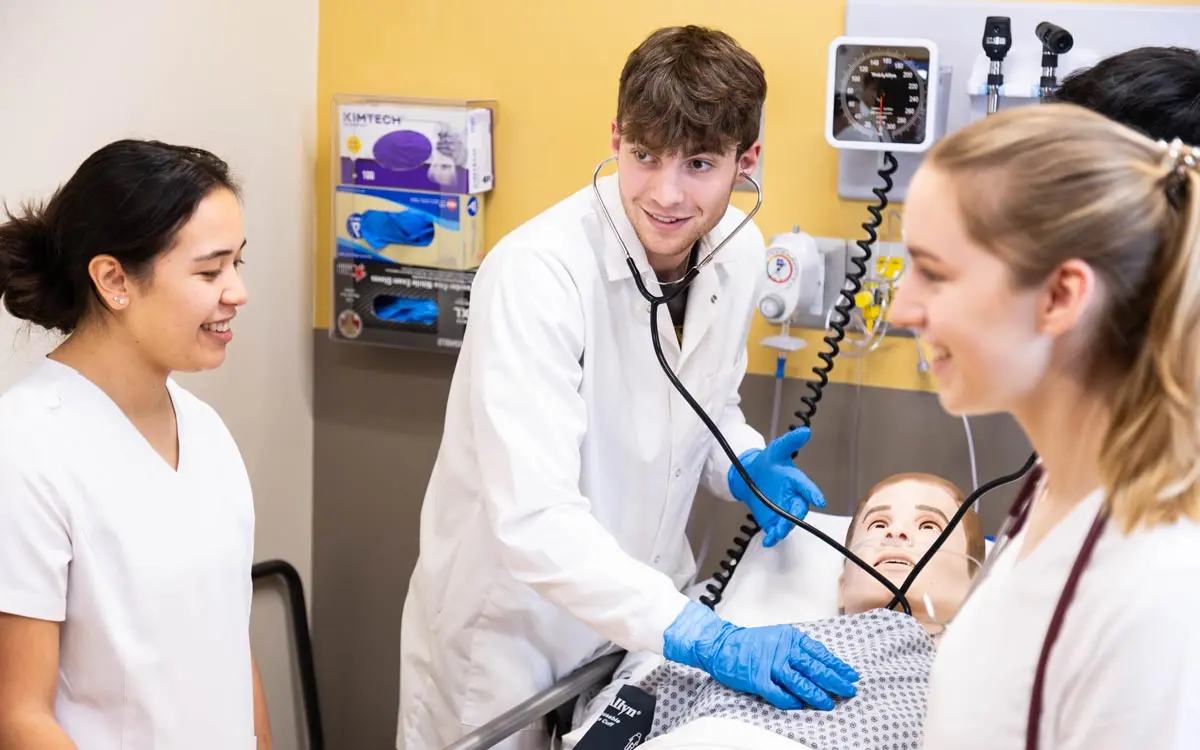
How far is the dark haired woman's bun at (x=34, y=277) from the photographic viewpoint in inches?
A: 55.7

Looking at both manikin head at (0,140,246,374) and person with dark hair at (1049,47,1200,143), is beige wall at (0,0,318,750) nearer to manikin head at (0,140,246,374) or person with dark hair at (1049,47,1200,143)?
manikin head at (0,140,246,374)

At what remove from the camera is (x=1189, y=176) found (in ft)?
2.72

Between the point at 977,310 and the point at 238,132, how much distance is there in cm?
180

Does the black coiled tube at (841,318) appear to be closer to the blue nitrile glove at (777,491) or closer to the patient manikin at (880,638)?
the blue nitrile glove at (777,491)

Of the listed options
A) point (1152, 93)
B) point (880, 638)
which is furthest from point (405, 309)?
point (1152, 93)

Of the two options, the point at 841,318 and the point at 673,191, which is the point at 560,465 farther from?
the point at 841,318

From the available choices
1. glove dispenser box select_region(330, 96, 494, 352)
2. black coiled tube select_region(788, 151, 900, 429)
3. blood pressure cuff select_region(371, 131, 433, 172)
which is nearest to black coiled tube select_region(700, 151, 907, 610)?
black coiled tube select_region(788, 151, 900, 429)

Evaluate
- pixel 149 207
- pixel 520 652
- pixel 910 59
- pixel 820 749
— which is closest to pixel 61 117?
pixel 149 207

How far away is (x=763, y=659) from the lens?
1504 mm

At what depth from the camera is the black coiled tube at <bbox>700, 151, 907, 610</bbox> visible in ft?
6.72

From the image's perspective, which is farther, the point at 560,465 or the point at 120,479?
the point at 560,465

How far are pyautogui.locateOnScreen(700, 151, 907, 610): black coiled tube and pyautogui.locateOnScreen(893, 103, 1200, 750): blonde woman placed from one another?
3.71ft

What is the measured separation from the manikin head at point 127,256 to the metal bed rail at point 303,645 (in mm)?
1228

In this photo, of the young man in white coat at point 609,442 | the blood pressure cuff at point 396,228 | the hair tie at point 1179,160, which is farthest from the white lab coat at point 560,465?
the hair tie at point 1179,160
